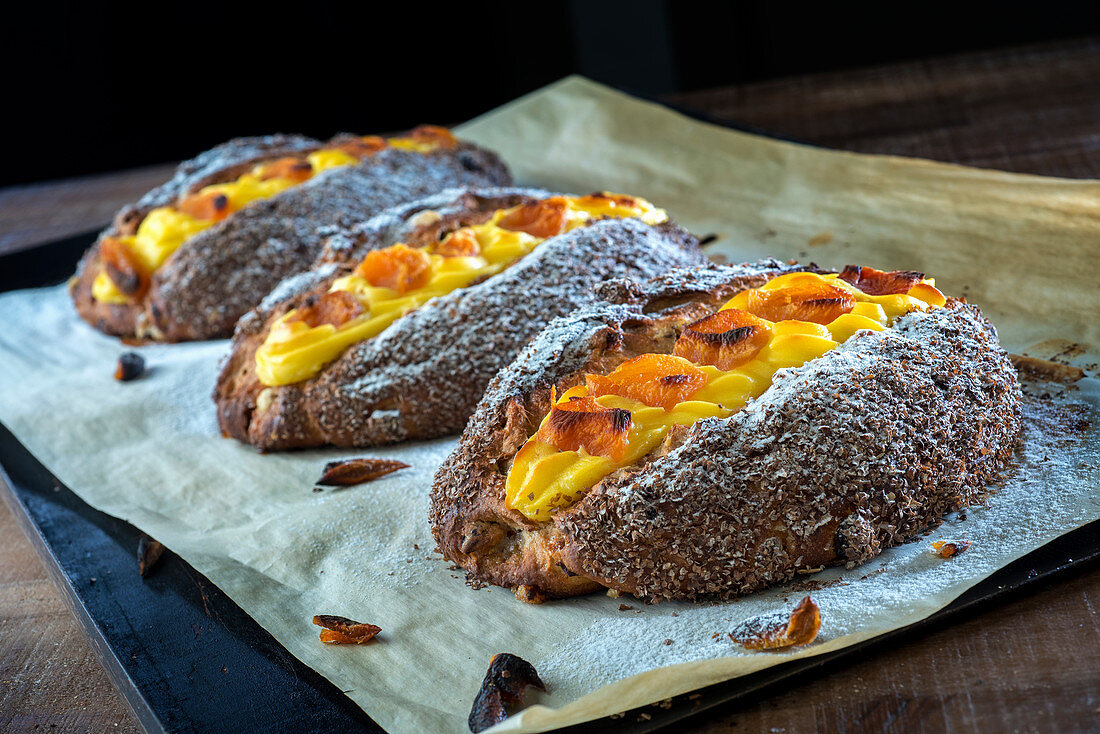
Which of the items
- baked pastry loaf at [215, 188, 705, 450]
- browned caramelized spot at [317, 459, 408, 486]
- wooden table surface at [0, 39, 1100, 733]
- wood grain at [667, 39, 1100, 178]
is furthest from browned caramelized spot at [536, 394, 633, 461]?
wood grain at [667, 39, 1100, 178]

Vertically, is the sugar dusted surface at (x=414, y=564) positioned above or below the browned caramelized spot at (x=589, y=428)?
below

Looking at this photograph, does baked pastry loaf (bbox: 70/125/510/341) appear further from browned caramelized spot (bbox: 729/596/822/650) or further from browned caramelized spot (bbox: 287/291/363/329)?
browned caramelized spot (bbox: 729/596/822/650)

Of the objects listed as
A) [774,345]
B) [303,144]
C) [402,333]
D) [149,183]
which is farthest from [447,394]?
[149,183]

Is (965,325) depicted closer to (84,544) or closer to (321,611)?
(321,611)

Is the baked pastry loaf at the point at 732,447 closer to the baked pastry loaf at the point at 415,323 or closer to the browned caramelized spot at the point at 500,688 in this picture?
the browned caramelized spot at the point at 500,688

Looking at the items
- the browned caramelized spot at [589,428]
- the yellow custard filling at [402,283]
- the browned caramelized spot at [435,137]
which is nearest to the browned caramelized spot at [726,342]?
the browned caramelized spot at [589,428]

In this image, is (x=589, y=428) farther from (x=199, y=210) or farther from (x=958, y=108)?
(x=958, y=108)

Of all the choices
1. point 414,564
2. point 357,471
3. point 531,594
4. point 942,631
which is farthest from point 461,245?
point 942,631
